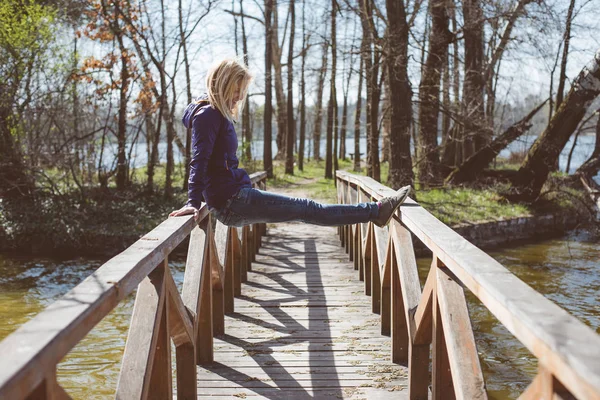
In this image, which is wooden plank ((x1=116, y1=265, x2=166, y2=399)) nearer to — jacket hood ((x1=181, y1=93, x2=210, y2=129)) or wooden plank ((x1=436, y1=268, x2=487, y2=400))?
wooden plank ((x1=436, y1=268, x2=487, y2=400))

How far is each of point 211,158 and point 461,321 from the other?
195cm

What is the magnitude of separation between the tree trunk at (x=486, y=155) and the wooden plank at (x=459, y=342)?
12.2 m

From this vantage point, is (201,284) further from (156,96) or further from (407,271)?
(156,96)

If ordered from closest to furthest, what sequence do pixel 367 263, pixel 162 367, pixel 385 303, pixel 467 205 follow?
pixel 162 367 → pixel 385 303 → pixel 367 263 → pixel 467 205

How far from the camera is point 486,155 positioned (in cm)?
1527

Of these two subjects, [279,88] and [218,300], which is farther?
[279,88]

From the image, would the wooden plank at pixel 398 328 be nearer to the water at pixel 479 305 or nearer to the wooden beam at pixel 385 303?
the wooden beam at pixel 385 303

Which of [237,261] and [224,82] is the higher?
[224,82]

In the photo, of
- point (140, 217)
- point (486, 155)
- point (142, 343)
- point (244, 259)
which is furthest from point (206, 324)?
point (486, 155)

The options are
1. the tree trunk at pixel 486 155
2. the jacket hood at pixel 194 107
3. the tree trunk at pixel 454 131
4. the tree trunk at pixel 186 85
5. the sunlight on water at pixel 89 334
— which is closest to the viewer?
the jacket hood at pixel 194 107

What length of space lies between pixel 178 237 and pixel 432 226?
4.37 feet

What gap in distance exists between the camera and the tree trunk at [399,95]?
1178 centimetres

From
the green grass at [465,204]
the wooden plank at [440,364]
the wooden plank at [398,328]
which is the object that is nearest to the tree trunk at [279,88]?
the green grass at [465,204]

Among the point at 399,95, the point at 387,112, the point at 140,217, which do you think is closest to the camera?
the point at 399,95
